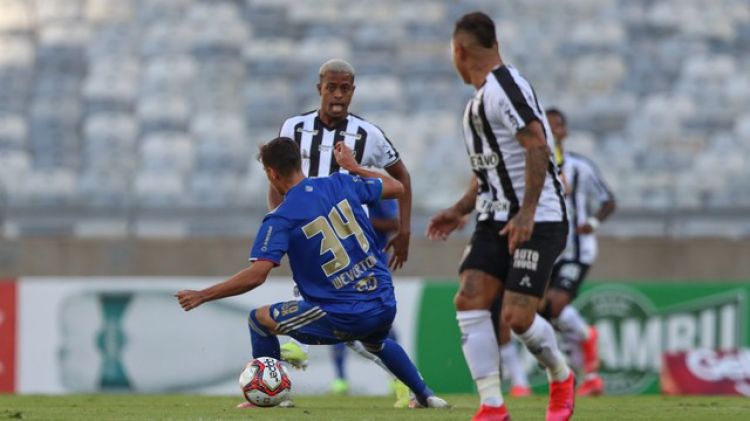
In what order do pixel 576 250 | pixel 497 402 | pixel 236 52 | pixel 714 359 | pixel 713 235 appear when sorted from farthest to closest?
1. pixel 236 52
2. pixel 713 235
3. pixel 714 359
4. pixel 576 250
5. pixel 497 402

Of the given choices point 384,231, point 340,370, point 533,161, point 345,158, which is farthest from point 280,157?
point 340,370

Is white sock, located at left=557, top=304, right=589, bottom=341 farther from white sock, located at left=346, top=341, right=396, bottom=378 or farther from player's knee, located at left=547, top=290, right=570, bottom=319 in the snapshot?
white sock, located at left=346, top=341, right=396, bottom=378

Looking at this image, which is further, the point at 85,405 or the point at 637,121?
the point at 637,121

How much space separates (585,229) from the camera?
12.8 metres

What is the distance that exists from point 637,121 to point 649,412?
1205 centimetres

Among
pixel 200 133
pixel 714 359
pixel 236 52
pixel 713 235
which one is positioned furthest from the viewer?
pixel 236 52

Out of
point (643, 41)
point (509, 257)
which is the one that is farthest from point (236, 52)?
point (509, 257)

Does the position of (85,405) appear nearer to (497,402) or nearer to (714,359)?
(497,402)

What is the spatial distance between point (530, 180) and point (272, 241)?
145 centimetres

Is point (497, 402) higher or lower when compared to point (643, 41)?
lower

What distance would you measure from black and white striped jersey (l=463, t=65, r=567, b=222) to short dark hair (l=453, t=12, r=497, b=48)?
0.14m

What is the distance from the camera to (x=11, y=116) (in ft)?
65.8

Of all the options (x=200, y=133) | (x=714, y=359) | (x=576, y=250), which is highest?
(x=200, y=133)

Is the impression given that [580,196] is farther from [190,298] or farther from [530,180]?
[190,298]
